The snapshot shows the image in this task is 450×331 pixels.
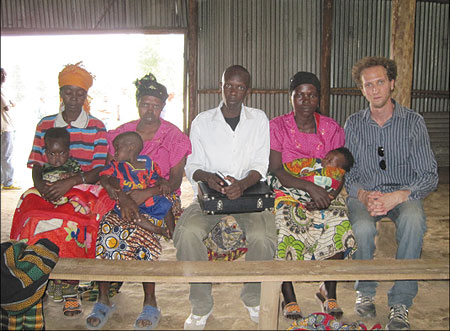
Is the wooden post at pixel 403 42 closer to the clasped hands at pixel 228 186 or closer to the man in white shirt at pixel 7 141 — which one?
the clasped hands at pixel 228 186

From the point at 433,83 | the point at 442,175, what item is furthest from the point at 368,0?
the point at 442,175

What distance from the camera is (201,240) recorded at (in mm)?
2781

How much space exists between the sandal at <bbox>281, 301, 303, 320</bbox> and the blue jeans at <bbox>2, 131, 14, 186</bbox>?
6050 millimetres

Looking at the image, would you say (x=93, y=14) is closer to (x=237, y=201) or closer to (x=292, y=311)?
(x=237, y=201)

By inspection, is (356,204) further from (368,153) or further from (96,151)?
(96,151)

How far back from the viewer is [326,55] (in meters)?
8.21

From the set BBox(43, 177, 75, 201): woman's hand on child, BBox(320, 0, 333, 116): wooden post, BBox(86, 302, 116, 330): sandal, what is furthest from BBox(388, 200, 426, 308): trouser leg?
BBox(320, 0, 333, 116): wooden post

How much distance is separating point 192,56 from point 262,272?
21.4 feet

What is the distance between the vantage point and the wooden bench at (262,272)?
2.32m

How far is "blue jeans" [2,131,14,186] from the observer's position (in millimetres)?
7239

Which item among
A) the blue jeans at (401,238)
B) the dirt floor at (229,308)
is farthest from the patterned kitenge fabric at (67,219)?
the blue jeans at (401,238)

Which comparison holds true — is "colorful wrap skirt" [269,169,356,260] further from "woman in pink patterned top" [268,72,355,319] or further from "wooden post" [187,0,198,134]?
"wooden post" [187,0,198,134]

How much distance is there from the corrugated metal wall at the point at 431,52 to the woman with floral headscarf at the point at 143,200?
23.8 ft

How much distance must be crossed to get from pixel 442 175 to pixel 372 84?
5.99m
